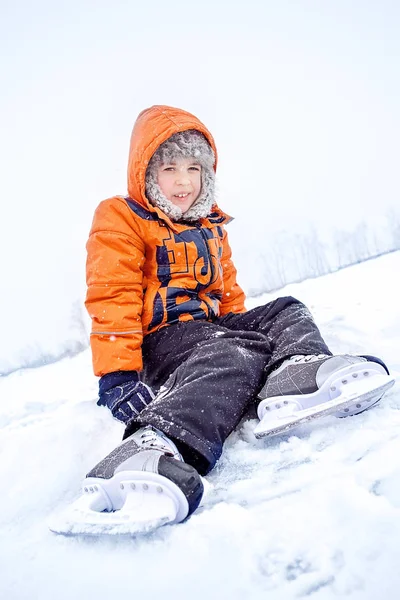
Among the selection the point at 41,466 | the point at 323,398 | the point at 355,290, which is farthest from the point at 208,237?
the point at 355,290

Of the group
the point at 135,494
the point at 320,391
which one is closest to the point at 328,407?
the point at 320,391

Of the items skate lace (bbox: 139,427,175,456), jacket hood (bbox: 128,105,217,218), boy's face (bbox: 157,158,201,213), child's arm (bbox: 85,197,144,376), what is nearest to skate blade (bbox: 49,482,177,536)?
skate lace (bbox: 139,427,175,456)

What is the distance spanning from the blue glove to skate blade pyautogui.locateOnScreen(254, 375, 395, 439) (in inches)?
17.9

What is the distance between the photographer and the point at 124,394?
1.45 meters

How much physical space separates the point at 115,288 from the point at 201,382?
0.64m

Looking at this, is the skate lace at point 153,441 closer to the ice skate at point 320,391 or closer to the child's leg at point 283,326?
the ice skate at point 320,391

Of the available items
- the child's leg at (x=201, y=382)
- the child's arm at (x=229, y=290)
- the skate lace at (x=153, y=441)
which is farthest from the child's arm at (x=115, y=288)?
the child's arm at (x=229, y=290)

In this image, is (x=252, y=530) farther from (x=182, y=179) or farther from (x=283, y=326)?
(x=182, y=179)

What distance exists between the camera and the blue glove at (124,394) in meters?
1.41

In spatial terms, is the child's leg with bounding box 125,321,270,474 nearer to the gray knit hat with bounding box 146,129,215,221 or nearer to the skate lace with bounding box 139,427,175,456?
the skate lace with bounding box 139,427,175,456

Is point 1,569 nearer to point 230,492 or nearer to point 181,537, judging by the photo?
point 181,537

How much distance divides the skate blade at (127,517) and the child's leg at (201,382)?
0.72ft

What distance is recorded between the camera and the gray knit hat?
1932 mm

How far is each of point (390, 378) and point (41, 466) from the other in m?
A: 1.13
